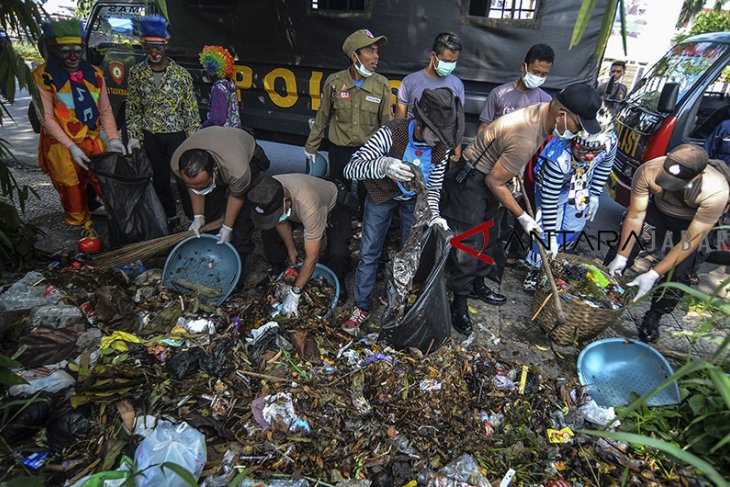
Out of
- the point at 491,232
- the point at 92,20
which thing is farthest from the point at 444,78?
the point at 92,20

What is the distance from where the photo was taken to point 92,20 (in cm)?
Result: 585

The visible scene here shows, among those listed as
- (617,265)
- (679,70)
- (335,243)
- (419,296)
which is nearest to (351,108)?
(335,243)

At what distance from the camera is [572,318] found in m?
2.65

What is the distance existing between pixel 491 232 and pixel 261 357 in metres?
1.89

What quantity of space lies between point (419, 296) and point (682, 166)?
6.02 feet

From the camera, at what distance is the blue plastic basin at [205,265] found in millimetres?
3018

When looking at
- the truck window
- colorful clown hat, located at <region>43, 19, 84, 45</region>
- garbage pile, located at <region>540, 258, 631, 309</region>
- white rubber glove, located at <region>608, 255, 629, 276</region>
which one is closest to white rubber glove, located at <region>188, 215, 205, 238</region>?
colorful clown hat, located at <region>43, 19, 84, 45</region>

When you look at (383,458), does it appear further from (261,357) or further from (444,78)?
(444,78)

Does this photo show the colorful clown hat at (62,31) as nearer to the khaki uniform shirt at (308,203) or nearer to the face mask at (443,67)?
the khaki uniform shirt at (308,203)

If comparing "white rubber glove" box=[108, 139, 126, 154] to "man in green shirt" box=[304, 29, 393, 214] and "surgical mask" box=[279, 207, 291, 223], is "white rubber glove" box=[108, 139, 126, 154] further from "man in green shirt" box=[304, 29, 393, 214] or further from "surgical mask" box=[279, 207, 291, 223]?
"surgical mask" box=[279, 207, 291, 223]

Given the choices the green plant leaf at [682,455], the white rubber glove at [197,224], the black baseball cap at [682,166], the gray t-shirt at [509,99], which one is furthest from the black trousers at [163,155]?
the black baseball cap at [682,166]

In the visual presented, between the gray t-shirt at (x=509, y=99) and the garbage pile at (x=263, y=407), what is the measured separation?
7.14ft

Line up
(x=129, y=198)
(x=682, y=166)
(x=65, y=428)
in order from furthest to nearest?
1. (x=129, y=198)
2. (x=682, y=166)
3. (x=65, y=428)

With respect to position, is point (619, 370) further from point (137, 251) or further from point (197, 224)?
point (137, 251)
